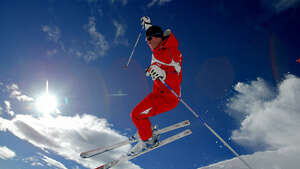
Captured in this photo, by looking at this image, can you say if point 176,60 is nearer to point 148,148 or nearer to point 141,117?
point 141,117

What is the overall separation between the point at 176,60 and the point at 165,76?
730 millimetres

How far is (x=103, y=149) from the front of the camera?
30.3 ft

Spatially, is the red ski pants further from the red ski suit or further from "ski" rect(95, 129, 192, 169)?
"ski" rect(95, 129, 192, 169)

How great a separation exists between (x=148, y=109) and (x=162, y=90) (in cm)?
86

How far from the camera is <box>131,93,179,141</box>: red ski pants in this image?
621 centimetres

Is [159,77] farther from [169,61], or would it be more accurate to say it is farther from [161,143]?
[161,143]

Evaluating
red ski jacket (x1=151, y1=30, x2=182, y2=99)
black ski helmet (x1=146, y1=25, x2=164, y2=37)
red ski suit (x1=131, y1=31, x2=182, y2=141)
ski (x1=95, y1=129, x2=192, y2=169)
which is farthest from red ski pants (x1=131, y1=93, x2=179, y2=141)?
black ski helmet (x1=146, y1=25, x2=164, y2=37)

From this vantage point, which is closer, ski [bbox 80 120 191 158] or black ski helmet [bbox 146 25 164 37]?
black ski helmet [bbox 146 25 164 37]

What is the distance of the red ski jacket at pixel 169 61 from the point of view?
6020 mm

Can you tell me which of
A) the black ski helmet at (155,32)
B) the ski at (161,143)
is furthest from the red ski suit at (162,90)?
the ski at (161,143)

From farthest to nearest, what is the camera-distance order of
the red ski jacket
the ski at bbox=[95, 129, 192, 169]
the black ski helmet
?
the ski at bbox=[95, 129, 192, 169]
the black ski helmet
the red ski jacket

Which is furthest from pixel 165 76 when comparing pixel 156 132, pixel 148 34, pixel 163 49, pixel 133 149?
pixel 133 149

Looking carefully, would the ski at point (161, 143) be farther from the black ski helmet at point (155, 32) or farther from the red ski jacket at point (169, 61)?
the black ski helmet at point (155, 32)

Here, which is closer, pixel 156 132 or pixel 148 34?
pixel 148 34
